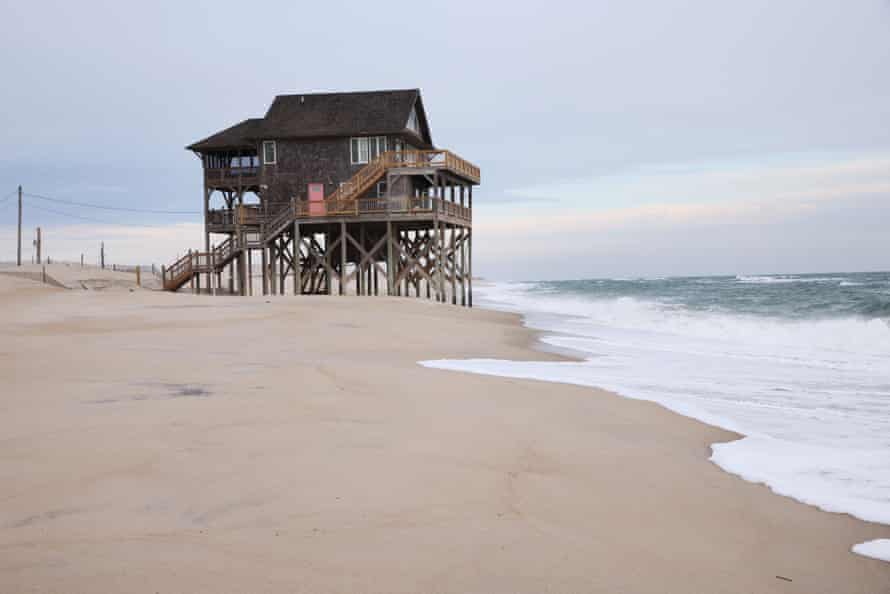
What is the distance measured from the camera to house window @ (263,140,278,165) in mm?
32094

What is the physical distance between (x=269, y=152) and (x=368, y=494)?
1182 inches

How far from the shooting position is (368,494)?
399 cm

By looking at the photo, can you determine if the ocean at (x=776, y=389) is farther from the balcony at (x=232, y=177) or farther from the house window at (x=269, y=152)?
the balcony at (x=232, y=177)

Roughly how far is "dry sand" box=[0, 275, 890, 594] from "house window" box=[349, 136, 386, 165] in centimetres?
2408

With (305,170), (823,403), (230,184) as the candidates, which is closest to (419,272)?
(305,170)

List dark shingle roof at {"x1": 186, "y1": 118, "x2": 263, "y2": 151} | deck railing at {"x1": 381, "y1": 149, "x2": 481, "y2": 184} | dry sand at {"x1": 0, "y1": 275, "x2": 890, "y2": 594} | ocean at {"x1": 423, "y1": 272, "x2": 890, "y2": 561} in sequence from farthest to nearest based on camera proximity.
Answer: dark shingle roof at {"x1": 186, "y1": 118, "x2": 263, "y2": 151}
deck railing at {"x1": 381, "y1": 149, "x2": 481, "y2": 184}
ocean at {"x1": 423, "y1": 272, "x2": 890, "y2": 561}
dry sand at {"x1": 0, "y1": 275, "x2": 890, "y2": 594}

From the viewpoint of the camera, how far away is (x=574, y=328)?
2103cm

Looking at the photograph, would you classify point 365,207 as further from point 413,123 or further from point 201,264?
point 201,264

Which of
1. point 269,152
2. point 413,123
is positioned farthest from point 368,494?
point 413,123

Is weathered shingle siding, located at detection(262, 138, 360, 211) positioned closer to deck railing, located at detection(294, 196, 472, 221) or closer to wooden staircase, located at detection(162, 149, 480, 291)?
wooden staircase, located at detection(162, 149, 480, 291)

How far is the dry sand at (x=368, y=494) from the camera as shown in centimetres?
306

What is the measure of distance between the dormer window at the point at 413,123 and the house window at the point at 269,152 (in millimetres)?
5958

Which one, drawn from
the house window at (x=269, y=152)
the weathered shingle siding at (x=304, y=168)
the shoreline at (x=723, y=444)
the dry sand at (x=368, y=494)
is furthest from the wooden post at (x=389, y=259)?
the dry sand at (x=368, y=494)

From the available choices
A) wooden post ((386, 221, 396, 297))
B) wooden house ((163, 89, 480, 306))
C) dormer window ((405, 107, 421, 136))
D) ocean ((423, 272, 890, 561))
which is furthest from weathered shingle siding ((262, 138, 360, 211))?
ocean ((423, 272, 890, 561))
